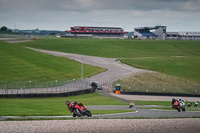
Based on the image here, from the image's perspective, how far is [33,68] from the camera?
7488 centimetres

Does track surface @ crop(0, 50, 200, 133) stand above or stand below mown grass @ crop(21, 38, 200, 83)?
above

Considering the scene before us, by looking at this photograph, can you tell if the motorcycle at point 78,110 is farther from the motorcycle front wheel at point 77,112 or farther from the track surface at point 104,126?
the track surface at point 104,126

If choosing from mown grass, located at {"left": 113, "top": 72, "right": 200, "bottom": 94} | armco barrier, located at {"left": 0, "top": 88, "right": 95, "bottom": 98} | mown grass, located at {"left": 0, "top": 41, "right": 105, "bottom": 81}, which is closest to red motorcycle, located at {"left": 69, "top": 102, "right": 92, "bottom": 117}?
armco barrier, located at {"left": 0, "top": 88, "right": 95, "bottom": 98}

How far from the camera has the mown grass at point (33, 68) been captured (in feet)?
219

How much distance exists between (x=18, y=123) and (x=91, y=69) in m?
63.0

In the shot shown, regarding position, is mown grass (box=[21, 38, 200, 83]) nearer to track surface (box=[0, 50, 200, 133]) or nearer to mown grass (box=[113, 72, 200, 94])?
mown grass (box=[113, 72, 200, 94])

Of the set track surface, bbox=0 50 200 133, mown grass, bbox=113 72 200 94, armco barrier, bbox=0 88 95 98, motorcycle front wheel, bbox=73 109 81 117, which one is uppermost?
track surface, bbox=0 50 200 133

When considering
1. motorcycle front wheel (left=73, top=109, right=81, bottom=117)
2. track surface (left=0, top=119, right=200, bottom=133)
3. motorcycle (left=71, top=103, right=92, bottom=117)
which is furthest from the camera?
motorcycle (left=71, top=103, right=92, bottom=117)

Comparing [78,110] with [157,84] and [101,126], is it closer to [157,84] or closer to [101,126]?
[101,126]

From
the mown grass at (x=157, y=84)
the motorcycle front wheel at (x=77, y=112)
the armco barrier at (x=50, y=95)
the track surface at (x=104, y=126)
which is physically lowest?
the mown grass at (x=157, y=84)

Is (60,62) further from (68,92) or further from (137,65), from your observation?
(68,92)

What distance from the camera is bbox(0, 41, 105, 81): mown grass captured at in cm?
6669

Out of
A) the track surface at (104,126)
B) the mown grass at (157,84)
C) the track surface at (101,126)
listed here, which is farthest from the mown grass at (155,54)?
the track surface at (101,126)

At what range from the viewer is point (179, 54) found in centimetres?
13812
